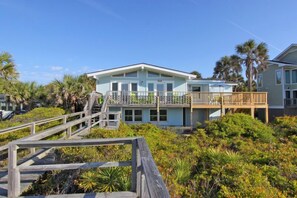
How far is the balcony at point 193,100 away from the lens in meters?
17.2

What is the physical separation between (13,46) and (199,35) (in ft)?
57.2

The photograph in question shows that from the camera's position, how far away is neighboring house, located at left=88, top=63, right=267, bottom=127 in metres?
17.3

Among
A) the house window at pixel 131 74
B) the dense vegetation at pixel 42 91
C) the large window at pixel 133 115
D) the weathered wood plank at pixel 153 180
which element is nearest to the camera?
the weathered wood plank at pixel 153 180

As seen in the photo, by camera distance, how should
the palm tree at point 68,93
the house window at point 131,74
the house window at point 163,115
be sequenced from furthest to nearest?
the house window at point 131,74 → the house window at point 163,115 → the palm tree at point 68,93

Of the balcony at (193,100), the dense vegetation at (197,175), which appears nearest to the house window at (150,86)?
the balcony at (193,100)

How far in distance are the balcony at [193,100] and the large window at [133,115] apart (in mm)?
1745

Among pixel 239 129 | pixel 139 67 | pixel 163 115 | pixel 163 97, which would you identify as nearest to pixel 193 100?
pixel 163 97

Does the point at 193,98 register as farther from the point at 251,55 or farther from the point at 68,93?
the point at 251,55

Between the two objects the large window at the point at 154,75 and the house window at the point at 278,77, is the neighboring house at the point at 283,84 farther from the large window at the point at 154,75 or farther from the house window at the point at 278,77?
the large window at the point at 154,75

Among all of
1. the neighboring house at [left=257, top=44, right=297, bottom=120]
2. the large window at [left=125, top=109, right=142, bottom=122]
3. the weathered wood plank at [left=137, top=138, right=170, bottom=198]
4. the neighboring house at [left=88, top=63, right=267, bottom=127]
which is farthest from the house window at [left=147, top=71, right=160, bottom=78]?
the weathered wood plank at [left=137, top=138, right=170, bottom=198]

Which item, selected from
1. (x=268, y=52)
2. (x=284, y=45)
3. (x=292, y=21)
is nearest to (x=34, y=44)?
(x=292, y=21)

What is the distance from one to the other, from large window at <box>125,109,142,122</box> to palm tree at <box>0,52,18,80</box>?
917cm

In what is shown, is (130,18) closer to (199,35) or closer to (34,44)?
(199,35)

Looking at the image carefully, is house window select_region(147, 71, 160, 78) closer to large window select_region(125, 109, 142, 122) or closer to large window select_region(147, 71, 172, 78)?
large window select_region(147, 71, 172, 78)
